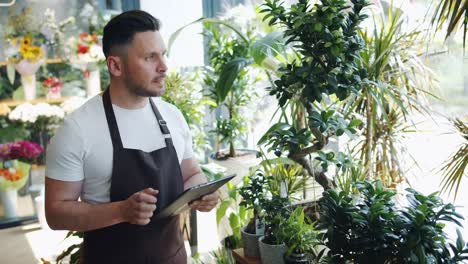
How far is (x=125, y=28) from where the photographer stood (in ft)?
6.04

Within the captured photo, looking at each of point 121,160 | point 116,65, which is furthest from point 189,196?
point 116,65

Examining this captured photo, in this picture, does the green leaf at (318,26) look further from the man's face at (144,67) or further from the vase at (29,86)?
the vase at (29,86)

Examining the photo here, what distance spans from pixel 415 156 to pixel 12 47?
3.70 metres

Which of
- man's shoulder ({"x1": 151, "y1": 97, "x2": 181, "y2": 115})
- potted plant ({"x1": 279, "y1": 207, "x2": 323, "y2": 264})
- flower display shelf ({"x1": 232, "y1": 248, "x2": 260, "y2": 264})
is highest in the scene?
man's shoulder ({"x1": 151, "y1": 97, "x2": 181, "y2": 115})

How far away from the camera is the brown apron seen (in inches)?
71.1

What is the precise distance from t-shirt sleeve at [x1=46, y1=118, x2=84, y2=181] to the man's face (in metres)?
0.26

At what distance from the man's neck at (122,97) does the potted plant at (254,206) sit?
0.81 m

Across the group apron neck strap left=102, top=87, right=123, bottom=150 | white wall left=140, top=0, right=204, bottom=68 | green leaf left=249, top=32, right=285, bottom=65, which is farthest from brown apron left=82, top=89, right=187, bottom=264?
white wall left=140, top=0, right=204, bottom=68

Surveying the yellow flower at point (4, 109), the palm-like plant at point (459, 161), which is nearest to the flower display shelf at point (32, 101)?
the yellow flower at point (4, 109)

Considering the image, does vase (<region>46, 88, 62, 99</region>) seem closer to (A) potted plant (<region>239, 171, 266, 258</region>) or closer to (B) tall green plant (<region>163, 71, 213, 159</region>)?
(B) tall green plant (<region>163, 71, 213, 159</region>)

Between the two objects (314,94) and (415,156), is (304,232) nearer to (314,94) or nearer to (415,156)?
(314,94)

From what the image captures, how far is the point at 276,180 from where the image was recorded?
260cm

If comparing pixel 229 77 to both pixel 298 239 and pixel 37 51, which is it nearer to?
pixel 298 239

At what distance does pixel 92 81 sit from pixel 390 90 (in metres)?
3.34
